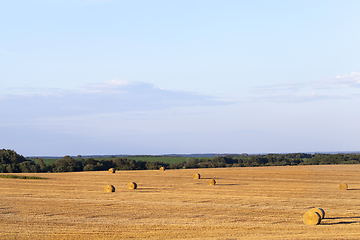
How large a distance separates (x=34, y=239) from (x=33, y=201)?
10272 millimetres

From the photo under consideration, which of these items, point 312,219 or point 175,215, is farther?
point 175,215

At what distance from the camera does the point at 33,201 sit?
899 inches

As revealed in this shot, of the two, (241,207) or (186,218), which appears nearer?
(186,218)

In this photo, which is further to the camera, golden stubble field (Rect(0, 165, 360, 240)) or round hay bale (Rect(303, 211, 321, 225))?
round hay bale (Rect(303, 211, 321, 225))

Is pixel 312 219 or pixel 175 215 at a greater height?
pixel 312 219

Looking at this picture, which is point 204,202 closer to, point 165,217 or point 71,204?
point 165,217

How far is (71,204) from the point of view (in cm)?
2152

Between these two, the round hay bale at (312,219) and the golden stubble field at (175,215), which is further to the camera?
the round hay bale at (312,219)

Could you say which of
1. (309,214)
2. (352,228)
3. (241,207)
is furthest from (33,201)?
(352,228)

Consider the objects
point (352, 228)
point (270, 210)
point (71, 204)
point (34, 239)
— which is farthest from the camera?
point (71, 204)

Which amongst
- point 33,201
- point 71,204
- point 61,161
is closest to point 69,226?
point 71,204

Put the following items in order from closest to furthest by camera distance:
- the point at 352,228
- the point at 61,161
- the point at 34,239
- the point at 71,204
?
Result: the point at 34,239 → the point at 352,228 → the point at 71,204 → the point at 61,161

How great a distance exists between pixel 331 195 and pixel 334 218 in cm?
962

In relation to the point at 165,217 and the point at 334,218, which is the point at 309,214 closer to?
the point at 334,218
